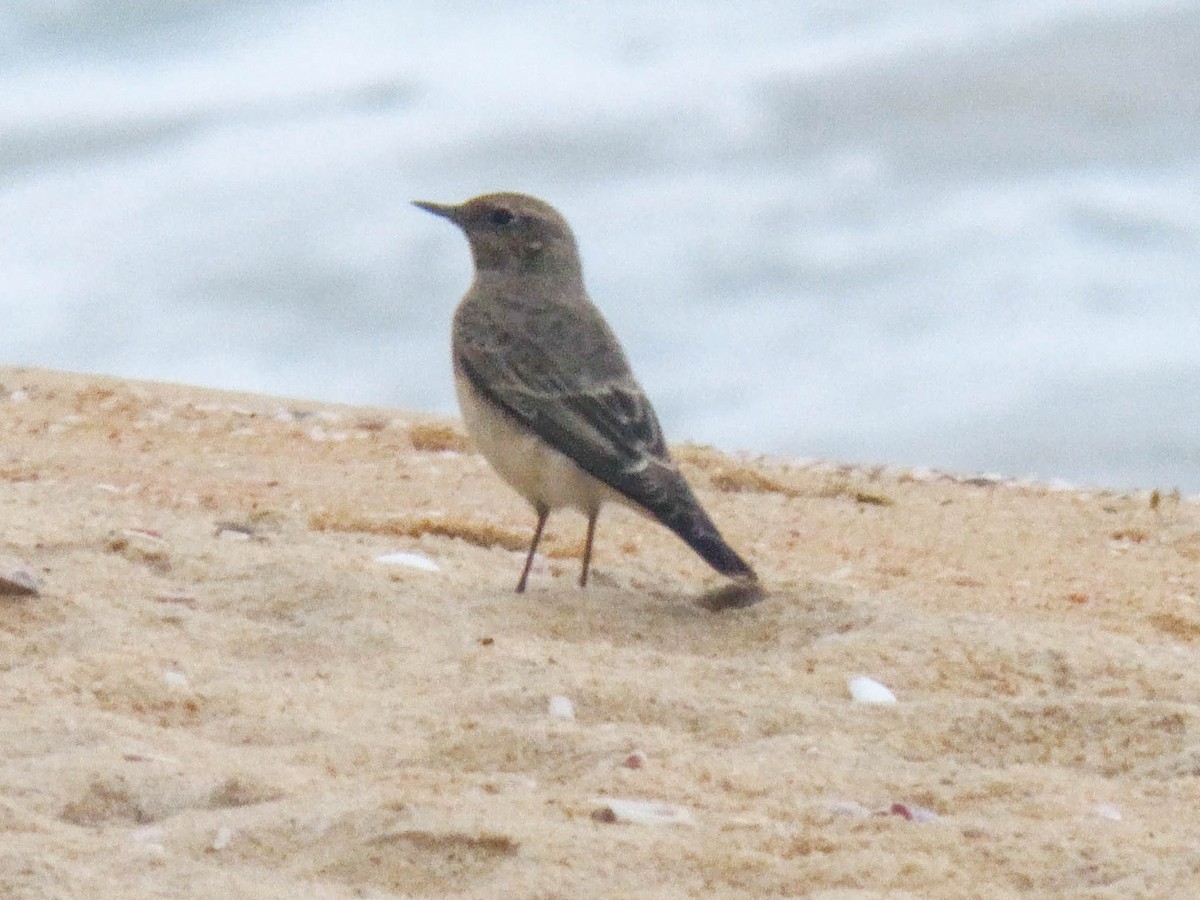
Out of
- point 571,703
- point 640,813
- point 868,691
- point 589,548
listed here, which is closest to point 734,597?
point 589,548

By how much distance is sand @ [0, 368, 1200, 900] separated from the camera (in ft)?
11.3

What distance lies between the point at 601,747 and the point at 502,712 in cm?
41

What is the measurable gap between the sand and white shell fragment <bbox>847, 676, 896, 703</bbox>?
43 mm

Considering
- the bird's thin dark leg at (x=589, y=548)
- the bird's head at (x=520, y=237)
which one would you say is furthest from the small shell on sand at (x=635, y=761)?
the bird's head at (x=520, y=237)

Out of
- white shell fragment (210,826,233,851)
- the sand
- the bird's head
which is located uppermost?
the bird's head

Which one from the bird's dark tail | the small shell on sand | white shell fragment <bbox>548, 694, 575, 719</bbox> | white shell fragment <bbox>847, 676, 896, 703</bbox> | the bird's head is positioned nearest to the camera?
the small shell on sand

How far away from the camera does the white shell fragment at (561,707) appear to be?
439 cm

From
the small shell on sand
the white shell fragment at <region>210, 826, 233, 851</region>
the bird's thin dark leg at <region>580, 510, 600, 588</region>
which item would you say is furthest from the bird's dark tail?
the white shell fragment at <region>210, 826, 233, 851</region>

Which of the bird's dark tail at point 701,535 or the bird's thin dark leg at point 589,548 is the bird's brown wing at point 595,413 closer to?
the bird's dark tail at point 701,535

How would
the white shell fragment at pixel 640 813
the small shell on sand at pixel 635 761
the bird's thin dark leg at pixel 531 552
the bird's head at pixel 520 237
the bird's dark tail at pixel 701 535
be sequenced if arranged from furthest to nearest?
the bird's head at pixel 520 237, the bird's thin dark leg at pixel 531 552, the bird's dark tail at pixel 701 535, the small shell on sand at pixel 635 761, the white shell fragment at pixel 640 813

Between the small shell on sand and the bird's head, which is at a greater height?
the bird's head

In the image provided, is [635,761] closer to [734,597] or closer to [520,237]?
[734,597]

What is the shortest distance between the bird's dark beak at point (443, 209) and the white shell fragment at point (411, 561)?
1.24 meters

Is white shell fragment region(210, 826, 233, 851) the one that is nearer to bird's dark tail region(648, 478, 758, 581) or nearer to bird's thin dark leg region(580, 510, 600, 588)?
bird's dark tail region(648, 478, 758, 581)
